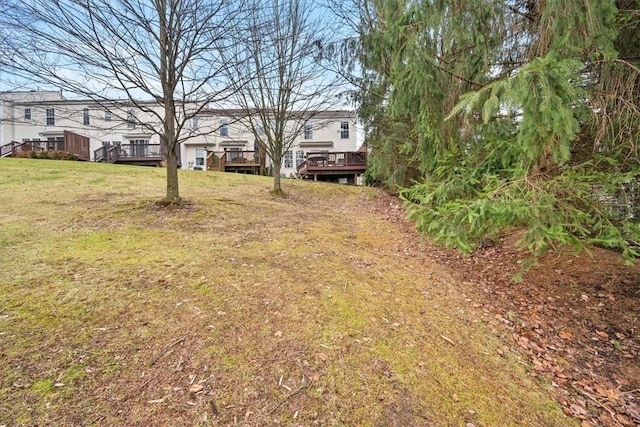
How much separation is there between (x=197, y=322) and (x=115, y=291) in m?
1.01

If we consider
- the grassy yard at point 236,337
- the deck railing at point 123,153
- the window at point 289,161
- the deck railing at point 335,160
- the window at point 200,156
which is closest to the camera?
the grassy yard at point 236,337

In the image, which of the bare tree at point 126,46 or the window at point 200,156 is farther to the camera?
the window at point 200,156

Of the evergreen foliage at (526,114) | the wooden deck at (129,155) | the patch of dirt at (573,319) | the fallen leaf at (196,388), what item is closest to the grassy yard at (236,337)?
the fallen leaf at (196,388)

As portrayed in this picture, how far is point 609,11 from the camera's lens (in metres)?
2.56

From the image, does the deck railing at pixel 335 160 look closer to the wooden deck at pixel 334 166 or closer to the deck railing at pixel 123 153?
the wooden deck at pixel 334 166

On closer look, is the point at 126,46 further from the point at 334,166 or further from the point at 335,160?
the point at 335,160

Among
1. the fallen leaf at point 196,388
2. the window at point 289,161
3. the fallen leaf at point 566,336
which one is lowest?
the fallen leaf at point 566,336

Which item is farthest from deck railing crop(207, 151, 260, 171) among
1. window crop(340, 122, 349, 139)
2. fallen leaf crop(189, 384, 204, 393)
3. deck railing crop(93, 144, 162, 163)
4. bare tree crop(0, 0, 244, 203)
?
fallen leaf crop(189, 384, 204, 393)

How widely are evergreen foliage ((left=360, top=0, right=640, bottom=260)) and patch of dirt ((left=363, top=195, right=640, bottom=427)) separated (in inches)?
30.0

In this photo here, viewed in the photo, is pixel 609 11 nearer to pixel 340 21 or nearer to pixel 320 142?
pixel 340 21

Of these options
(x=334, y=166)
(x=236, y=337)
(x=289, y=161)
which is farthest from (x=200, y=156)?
(x=236, y=337)

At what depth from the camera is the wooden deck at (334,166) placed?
19.7 meters

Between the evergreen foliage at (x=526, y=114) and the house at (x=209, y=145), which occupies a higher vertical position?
the house at (x=209, y=145)

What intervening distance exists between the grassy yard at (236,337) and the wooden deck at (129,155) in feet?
53.3
